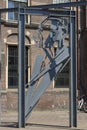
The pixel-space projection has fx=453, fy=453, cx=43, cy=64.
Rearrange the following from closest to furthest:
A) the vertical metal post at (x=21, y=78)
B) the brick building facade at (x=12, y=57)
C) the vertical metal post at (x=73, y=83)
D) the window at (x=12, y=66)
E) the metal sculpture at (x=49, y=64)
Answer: the vertical metal post at (x=21, y=78) → the vertical metal post at (x=73, y=83) → the metal sculpture at (x=49, y=64) → the brick building facade at (x=12, y=57) → the window at (x=12, y=66)

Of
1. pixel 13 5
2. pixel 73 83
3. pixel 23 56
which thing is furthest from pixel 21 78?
pixel 13 5

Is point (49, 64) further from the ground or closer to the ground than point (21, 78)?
further from the ground

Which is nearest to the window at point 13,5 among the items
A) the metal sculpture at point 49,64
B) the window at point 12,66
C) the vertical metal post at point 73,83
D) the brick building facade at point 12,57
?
the brick building facade at point 12,57

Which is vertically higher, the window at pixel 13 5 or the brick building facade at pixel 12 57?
the window at pixel 13 5

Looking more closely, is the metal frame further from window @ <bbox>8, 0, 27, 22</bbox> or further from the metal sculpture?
window @ <bbox>8, 0, 27, 22</bbox>

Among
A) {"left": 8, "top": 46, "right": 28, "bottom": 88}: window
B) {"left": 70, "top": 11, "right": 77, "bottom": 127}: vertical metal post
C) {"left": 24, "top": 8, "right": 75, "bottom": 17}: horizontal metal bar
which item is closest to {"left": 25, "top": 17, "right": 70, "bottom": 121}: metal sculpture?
{"left": 24, "top": 8, "right": 75, "bottom": 17}: horizontal metal bar

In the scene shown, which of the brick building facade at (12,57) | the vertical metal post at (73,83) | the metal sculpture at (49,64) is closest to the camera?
the vertical metal post at (73,83)

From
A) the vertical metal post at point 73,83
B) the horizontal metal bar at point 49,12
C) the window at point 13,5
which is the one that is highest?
the window at point 13,5

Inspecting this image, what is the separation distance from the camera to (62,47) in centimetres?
1748

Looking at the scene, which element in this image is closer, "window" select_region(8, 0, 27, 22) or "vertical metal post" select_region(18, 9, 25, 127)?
"vertical metal post" select_region(18, 9, 25, 127)

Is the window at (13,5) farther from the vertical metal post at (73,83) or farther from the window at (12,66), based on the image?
the vertical metal post at (73,83)

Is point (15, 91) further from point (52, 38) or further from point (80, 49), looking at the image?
Answer: point (52, 38)

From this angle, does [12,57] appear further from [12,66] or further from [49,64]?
[49,64]

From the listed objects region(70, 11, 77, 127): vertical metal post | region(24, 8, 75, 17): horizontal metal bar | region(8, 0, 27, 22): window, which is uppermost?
region(8, 0, 27, 22): window
